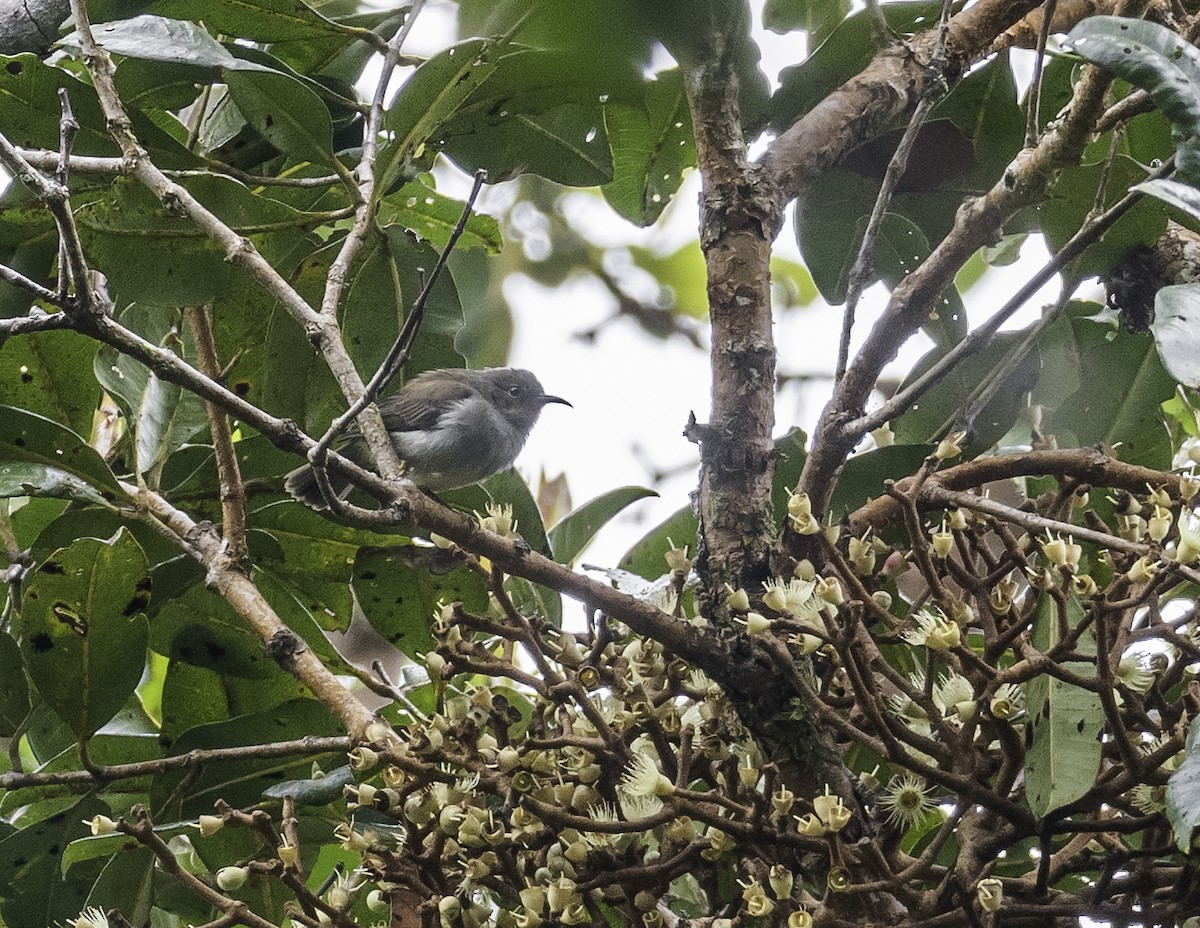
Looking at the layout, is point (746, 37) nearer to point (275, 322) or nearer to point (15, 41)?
point (275, 322)

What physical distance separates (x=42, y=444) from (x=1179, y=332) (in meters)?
1.77

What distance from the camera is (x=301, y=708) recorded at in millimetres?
2260

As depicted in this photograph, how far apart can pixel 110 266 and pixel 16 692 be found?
2.67 feet

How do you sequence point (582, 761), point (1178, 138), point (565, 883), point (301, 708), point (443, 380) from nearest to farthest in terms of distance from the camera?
point (1178, 138) < point (565, 883) < point (582, 761) < point (301, 708) < point (443, 380)

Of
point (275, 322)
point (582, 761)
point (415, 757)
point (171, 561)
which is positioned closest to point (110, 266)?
point (275, 322)

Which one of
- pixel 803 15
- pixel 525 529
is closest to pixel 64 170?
pixel 525 529

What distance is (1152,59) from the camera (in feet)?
4.47

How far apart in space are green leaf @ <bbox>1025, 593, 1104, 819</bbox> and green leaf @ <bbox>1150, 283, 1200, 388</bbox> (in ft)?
1.20

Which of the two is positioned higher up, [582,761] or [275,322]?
[275,322]

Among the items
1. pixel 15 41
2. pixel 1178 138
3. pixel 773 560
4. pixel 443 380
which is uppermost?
pixel 443 380

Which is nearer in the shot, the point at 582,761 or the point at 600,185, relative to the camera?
the point at 582,761

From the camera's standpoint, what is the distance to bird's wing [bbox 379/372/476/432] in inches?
161

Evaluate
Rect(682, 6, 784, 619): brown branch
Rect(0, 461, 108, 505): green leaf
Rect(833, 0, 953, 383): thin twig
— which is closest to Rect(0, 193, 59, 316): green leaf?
Rect(0, 461, 108, 505): green leaf

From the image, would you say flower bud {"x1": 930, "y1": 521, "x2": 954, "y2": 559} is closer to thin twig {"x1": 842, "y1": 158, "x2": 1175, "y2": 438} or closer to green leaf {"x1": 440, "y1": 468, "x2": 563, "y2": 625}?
thin twig {"x1": 842, "y1": 158, "x2": 1175, "y2": 438}
